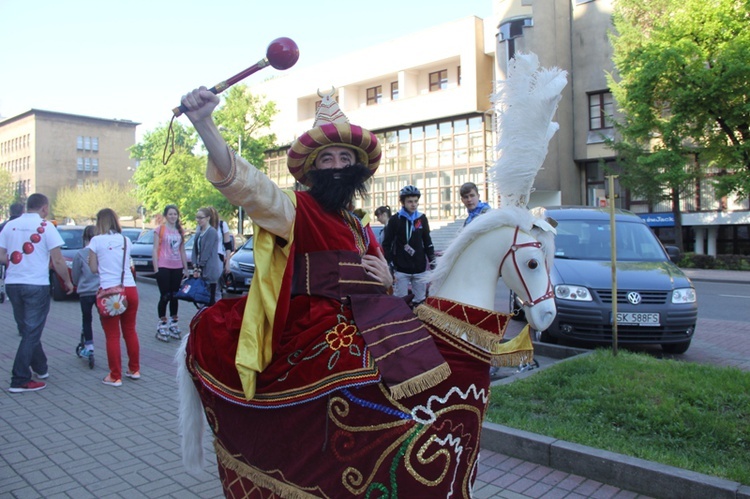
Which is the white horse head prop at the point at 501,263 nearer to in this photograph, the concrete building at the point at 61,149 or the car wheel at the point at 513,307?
the car wheel at the point at 513,307

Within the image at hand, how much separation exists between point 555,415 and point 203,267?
18.9ft

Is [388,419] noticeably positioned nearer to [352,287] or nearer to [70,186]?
[352,287]

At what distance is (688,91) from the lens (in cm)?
2102

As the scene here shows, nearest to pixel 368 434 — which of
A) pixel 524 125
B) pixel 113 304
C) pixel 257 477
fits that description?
pixel 257 477

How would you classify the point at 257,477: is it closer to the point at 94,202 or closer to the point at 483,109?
the point at 483,109

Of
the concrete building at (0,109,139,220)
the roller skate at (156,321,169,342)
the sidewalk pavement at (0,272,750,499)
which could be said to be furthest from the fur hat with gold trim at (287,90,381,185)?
the concrete building at (0,109,139,220)

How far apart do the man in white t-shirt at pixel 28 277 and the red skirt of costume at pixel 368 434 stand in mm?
4426

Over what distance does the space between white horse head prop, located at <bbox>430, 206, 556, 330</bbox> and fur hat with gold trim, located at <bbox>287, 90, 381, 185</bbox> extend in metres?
0.66

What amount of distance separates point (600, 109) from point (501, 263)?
30.3 metres

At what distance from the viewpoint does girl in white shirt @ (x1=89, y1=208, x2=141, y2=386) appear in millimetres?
6570

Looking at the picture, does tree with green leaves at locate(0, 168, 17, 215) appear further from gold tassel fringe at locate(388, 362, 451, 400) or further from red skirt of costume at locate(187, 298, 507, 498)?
gold tassel fringe at locate(388, 362, 451, 400)

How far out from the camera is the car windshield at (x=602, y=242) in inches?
337

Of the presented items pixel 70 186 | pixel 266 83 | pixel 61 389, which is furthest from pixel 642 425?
pixel 70 186

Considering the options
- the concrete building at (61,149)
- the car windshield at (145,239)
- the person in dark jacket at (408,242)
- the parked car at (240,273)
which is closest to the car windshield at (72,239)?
the car windshield at (145,239)
